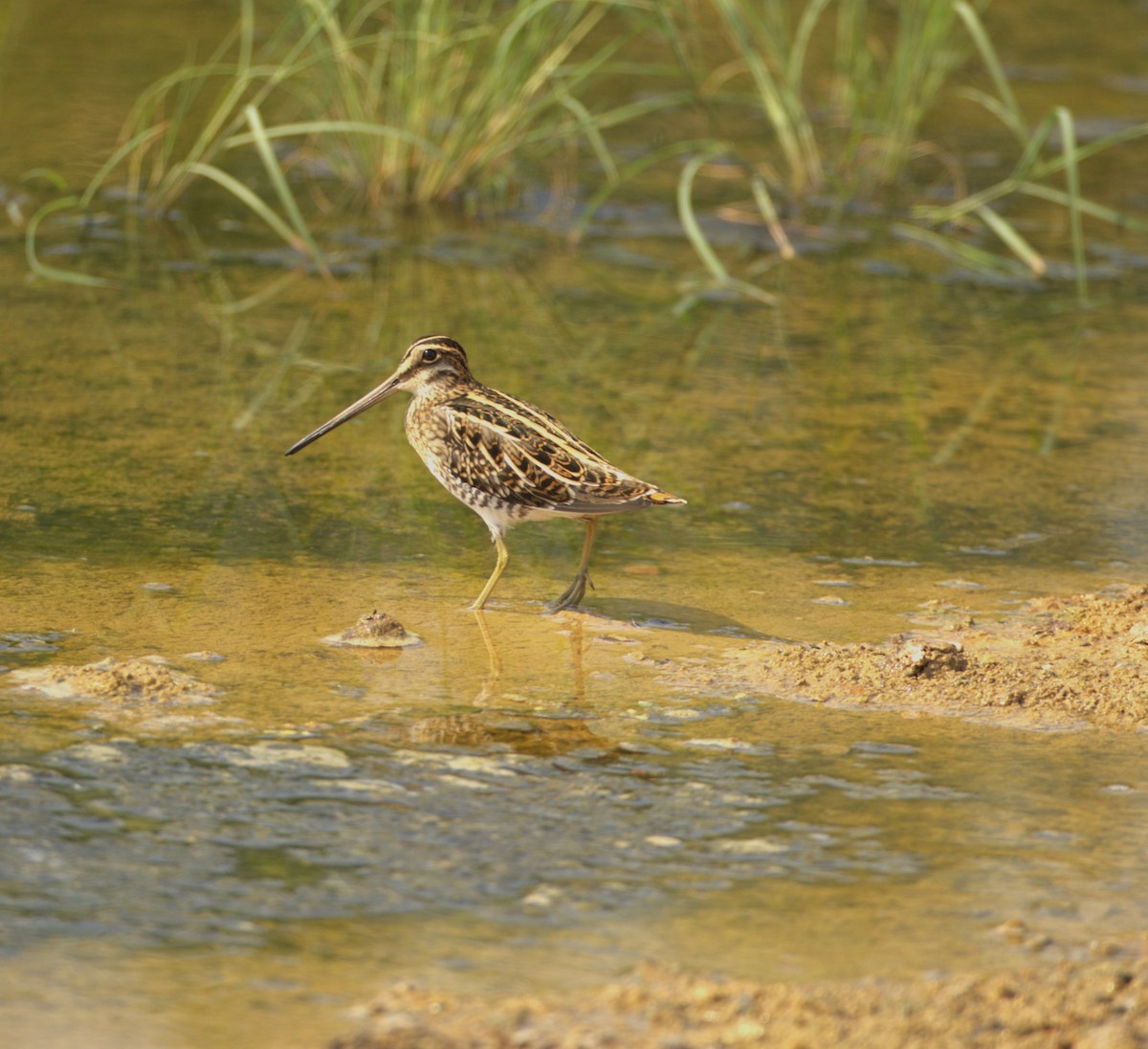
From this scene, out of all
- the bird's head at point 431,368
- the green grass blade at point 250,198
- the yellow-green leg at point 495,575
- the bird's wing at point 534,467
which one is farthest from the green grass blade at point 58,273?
the yellow-green leg at point 495,575

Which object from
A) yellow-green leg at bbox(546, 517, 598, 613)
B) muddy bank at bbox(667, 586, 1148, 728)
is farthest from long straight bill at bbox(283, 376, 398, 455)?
muddy bank at bbox(667, 586, 1148, 728)

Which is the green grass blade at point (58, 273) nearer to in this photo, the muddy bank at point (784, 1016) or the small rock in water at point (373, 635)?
the small rock in water at point (373, 635)

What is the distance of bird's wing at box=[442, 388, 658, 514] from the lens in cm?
490

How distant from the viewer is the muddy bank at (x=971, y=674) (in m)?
4.30

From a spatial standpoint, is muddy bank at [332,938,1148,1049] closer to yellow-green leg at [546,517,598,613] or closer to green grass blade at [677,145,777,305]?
yellow-green leg at [546,517,598,613]

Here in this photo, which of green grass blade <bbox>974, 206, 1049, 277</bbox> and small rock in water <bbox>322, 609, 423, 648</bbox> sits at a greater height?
green grass blade <bbox>974, 206, 1049, 277</bbox>

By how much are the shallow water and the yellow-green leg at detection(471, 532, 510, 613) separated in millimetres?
71

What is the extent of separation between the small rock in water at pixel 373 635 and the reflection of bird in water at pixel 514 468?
375 millimetres

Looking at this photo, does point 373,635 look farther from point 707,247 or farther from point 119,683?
point 707,247

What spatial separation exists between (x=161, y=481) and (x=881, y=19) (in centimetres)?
836

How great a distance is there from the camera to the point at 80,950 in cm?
306

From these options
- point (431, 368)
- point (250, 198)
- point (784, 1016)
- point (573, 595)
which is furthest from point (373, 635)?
point (250, 198)

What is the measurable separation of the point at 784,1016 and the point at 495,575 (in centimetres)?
210

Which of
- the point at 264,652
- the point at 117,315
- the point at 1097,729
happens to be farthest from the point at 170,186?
the point at 1097,729
